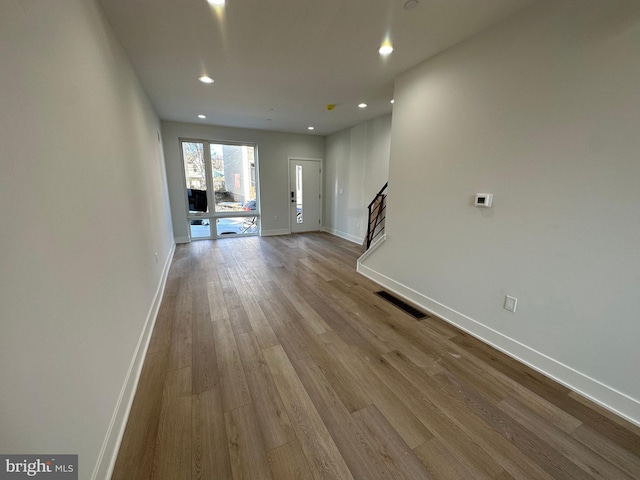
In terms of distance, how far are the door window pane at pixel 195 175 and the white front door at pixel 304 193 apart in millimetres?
2065

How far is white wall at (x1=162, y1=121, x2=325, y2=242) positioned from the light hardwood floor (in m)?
3.61

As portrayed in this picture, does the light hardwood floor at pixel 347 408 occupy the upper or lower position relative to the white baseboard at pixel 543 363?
lower

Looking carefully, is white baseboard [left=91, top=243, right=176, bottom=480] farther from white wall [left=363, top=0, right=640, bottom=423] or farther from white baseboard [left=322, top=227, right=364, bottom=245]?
white baseboard [left=322, top=227, right=364, bottom=245]

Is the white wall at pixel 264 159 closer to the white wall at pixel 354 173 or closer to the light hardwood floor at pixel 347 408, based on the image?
the white wall at pixel 354 173

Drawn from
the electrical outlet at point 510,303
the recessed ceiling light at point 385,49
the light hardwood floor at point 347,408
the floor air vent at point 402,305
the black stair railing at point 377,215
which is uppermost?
the recessed ceiling light at point 385,49

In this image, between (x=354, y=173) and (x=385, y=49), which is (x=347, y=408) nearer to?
(x=385, y=49)

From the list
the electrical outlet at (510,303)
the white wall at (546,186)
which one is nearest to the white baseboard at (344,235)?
the white wall at (546,186)

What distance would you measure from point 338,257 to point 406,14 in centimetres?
347

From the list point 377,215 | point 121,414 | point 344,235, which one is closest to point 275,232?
point 344,235

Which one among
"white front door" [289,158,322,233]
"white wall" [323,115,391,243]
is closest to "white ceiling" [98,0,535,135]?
"white wall" [323,115,391,243]

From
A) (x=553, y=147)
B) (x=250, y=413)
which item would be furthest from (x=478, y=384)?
(x=553, y=147)

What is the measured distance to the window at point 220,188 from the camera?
5574 millimetres

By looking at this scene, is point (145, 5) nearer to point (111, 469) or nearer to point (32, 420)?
point (32, 420)

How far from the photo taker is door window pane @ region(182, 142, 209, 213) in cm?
548
